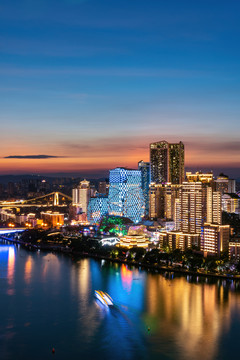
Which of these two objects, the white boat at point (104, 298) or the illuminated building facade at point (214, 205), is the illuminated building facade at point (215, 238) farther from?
the white boat at point (104, 298)

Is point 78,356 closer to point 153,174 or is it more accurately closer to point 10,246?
point 10,246

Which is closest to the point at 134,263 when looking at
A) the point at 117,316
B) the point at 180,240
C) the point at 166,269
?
the point at 166,269

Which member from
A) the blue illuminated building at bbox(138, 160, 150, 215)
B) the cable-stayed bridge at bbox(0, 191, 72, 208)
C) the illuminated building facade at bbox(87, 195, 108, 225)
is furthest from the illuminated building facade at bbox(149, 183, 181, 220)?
the cable-stayed bridge at bbox(0, 191, 72, 208)

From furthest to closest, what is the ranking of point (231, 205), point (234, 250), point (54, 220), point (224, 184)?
point (224, 184) < point (54, 220) < point (231, 205) < point (234, 250)

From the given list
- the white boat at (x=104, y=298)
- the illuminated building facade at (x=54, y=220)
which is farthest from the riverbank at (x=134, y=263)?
the illuminated building facade at (x=54, y=220)

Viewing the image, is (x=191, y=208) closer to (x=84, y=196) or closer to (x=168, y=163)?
(x=168, y=163)

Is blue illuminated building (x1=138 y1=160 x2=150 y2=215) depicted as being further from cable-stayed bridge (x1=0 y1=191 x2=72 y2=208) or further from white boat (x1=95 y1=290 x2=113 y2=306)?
white boat (x1=95 y1=290 x2=113 y2=306)
